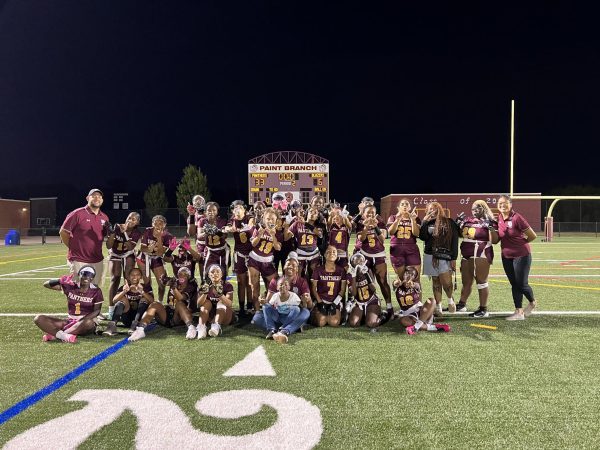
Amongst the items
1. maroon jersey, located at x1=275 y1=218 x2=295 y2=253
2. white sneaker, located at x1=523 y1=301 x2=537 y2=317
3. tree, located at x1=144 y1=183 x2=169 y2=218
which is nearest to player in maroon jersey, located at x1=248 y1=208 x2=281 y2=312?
maroon jersey, located at x1=275 y1=218 x2=295 y2=253

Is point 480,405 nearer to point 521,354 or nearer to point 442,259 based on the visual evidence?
point 521,354

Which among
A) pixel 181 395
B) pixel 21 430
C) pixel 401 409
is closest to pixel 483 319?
pixel 401 409

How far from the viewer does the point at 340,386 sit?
359 cm

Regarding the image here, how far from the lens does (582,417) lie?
3.02 metres

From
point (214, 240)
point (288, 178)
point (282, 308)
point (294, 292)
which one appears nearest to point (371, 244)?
point (294, 292)

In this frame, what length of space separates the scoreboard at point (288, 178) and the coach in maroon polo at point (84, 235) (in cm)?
2494

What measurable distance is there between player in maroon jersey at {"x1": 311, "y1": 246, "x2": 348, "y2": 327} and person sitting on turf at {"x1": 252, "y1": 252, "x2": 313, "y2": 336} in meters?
0.19

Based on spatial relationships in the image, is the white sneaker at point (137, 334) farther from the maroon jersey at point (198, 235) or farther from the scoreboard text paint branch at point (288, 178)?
the scoreboard text paint branch at point (288, 178)

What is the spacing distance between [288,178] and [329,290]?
25.6 metres

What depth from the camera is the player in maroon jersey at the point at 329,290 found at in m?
5.67

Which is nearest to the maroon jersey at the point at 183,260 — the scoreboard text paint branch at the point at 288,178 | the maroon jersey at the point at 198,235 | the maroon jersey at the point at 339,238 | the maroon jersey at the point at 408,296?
the maroon jersey at the point at 198,235

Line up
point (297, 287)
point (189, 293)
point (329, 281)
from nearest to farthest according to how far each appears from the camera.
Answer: point (297, 287) < point (189, 293) < point (329, 281)

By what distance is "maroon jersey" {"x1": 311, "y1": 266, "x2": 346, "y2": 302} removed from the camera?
580cm

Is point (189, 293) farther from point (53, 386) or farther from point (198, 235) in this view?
point (53, 386)
